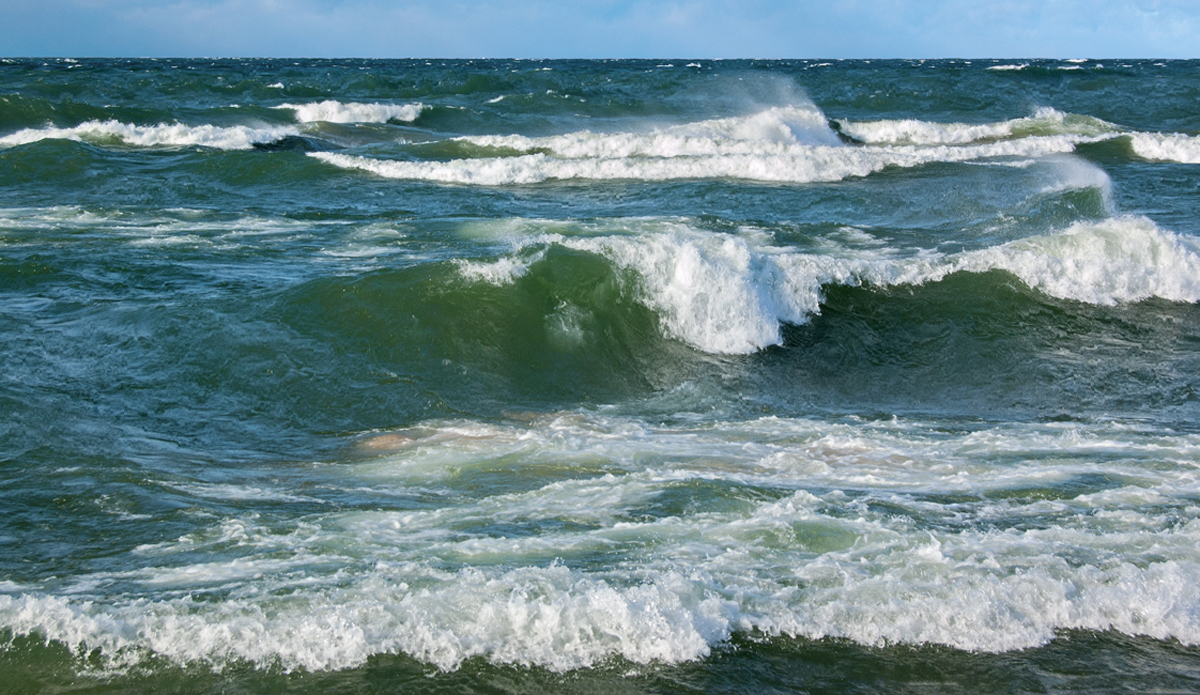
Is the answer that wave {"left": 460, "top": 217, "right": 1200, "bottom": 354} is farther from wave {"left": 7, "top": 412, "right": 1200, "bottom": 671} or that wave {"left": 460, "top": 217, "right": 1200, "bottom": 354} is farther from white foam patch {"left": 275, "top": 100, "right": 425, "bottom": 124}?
white foam patch {"left": 275, "top": 100, "right": 425, "bottom": 124}

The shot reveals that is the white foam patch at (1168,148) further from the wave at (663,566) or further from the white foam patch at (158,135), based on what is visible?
the white foam patch at (158,135)

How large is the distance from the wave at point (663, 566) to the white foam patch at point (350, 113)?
25048 millimetres

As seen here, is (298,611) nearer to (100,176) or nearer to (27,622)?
(27,622)

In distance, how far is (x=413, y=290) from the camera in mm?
8773

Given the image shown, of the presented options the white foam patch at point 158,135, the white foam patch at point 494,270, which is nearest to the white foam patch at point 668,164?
the white foam patch at point 158,135

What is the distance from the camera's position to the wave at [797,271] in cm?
880

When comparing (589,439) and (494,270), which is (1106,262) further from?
(589,439)

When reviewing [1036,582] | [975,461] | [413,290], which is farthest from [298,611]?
[413,290]

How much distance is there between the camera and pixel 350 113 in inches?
1155

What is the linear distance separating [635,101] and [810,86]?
12.0 m

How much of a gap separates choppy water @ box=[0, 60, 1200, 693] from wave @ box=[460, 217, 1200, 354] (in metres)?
0.04

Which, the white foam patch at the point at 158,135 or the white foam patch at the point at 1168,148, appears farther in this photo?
the white foam patch at the point at 1168,148

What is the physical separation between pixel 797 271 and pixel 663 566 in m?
6.19

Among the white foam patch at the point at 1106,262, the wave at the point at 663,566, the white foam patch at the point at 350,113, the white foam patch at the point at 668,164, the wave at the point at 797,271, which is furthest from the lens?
the white foam patch at the point at 350,113
